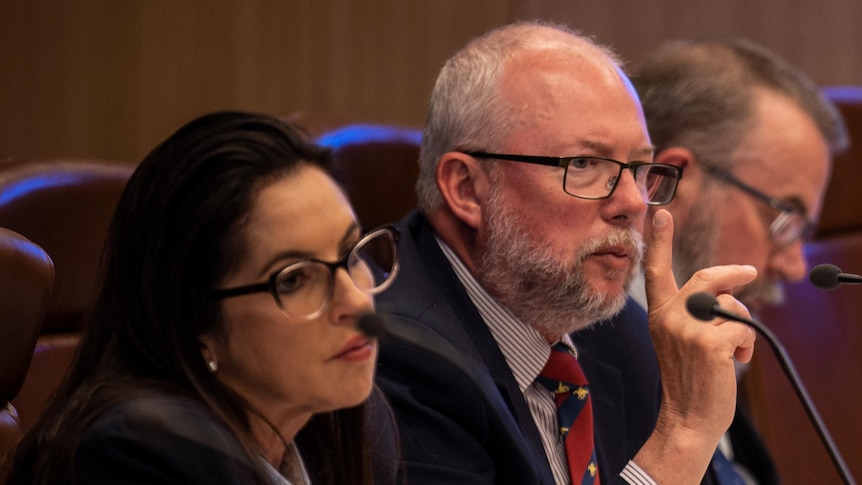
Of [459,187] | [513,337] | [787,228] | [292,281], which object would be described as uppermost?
[292,281]

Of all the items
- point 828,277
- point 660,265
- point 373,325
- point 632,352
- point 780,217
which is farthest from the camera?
point 780,217

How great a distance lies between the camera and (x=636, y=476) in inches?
47.1

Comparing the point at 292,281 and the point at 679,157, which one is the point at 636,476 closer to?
the point at 292,281

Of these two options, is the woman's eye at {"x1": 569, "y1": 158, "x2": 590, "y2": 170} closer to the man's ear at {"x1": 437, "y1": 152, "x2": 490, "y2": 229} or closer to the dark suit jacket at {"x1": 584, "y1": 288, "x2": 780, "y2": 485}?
the man's ear at {"x1": 437, "y1": 152, "x2": 490, "y2": 229}

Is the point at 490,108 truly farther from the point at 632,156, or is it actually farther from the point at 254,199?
the point at 254,199

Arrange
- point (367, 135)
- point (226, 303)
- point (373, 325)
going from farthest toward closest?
point (367, 135) < point (226, 303) < point (373, 325)

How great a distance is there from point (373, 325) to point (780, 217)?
3.92 ft

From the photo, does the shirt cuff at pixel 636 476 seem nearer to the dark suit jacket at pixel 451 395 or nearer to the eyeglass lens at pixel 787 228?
the dark suit jacket at pixel 451 395

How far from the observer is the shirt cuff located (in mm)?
1191

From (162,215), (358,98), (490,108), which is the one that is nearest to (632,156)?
(490,108)

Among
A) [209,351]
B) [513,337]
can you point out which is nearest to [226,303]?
[209,351]

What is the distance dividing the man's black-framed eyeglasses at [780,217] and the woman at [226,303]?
1.03 m

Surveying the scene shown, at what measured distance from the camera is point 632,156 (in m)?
1.36

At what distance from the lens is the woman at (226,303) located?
→ 91cm
